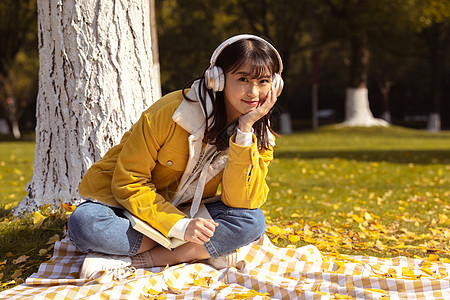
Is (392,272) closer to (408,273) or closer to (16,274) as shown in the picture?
(408,273)

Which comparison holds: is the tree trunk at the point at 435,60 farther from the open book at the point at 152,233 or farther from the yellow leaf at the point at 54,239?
the open book at the point at 152,233

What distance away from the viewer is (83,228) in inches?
120

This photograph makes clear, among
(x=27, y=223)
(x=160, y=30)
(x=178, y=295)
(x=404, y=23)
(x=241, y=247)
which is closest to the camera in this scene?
(x=178, y=295)

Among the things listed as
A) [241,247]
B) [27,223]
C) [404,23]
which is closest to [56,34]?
[27,223]

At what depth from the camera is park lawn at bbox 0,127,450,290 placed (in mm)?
3926

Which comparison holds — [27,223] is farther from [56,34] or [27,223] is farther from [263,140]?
[263,140]

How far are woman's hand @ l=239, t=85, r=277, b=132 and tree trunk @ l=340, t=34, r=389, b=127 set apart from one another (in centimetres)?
1893

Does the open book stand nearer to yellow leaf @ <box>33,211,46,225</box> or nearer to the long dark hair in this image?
the long dark hair

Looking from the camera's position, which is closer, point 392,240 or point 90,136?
point 90,136

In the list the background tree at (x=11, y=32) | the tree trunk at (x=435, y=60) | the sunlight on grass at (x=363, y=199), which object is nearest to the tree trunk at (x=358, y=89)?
the tree trunk at (x=435, y=60)

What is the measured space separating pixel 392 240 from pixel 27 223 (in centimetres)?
297

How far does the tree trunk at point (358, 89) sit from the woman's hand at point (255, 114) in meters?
18.9

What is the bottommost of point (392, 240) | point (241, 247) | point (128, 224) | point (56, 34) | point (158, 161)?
point (392, 240)

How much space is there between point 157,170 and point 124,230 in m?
0.41
